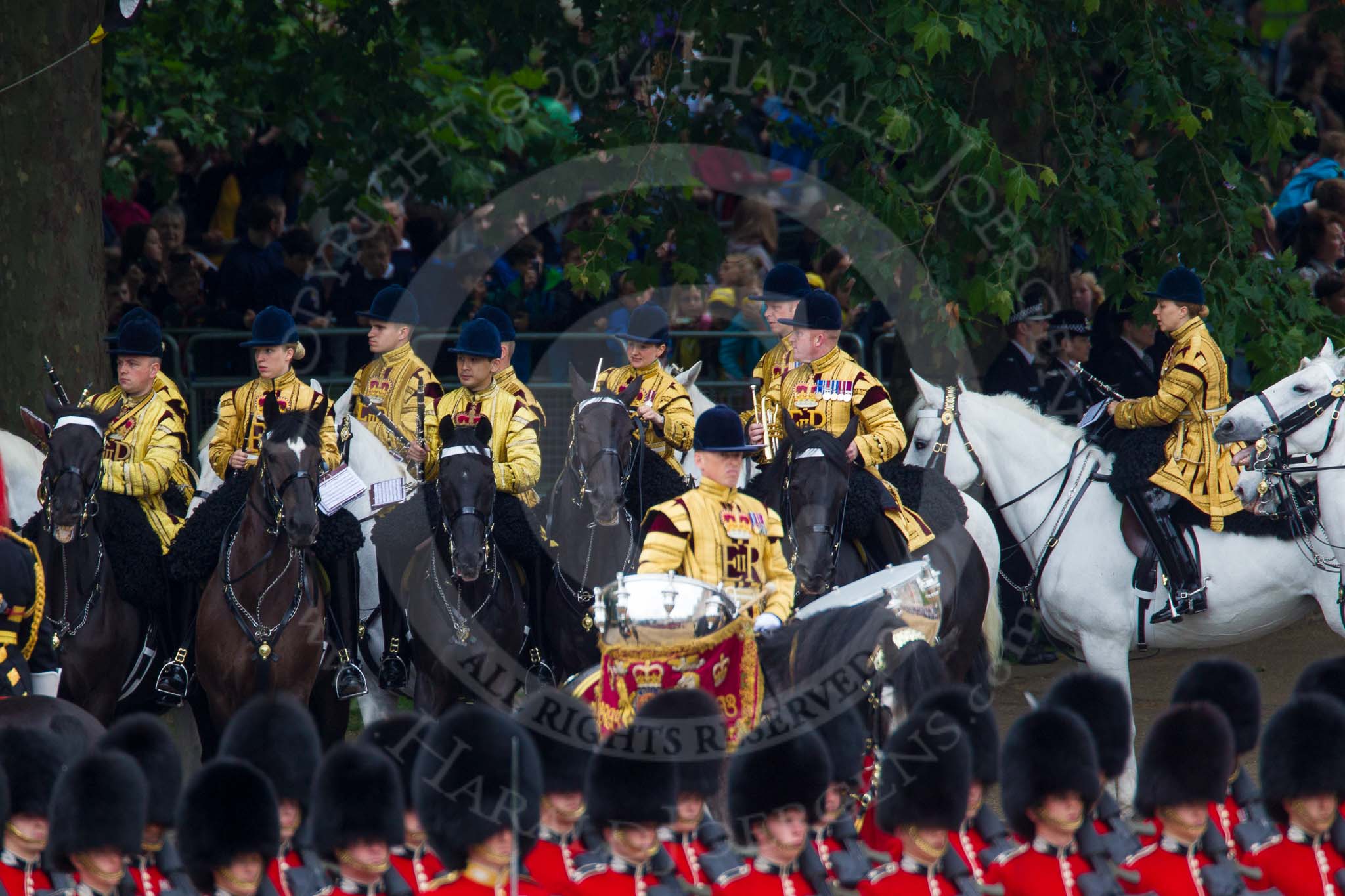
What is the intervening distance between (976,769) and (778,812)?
103 cm

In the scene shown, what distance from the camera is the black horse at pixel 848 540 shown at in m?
9.80

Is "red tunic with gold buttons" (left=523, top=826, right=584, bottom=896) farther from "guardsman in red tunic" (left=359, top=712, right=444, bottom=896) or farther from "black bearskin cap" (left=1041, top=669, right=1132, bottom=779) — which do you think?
"black bearskin cap" (left=1041, top=669, right=1132, bottom=779)

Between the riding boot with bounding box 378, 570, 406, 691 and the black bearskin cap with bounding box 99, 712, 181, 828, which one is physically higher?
the riding boot with bounding box 378, 570, 406, 691

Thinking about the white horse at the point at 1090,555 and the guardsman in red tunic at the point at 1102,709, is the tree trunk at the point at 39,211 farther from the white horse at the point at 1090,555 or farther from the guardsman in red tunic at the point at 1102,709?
the guardsman in red tunic at the point at 1102,709

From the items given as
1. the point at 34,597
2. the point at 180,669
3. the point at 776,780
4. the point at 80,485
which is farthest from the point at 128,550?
the point at 776,780

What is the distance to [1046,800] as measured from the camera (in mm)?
7047

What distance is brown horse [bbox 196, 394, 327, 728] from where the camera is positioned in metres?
10.2

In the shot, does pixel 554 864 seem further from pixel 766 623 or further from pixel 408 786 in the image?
pixel 766 623

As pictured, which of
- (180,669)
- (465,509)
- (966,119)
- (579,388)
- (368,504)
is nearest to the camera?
(465,509)

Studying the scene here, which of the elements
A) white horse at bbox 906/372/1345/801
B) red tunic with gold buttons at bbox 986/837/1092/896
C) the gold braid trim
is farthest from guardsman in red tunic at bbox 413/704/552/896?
white horse at bbox 906/372/1345/801

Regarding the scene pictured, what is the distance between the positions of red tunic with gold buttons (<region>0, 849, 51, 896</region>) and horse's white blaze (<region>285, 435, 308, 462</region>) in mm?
3198

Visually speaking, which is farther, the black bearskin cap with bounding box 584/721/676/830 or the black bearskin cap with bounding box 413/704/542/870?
the black bearskin cap with bounding box 584/721/676/830

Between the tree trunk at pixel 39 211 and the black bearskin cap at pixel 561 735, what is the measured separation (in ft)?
15.3

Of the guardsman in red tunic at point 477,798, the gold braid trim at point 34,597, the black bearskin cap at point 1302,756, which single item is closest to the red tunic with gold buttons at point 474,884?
the guardsman in red tunic at point 477,798
